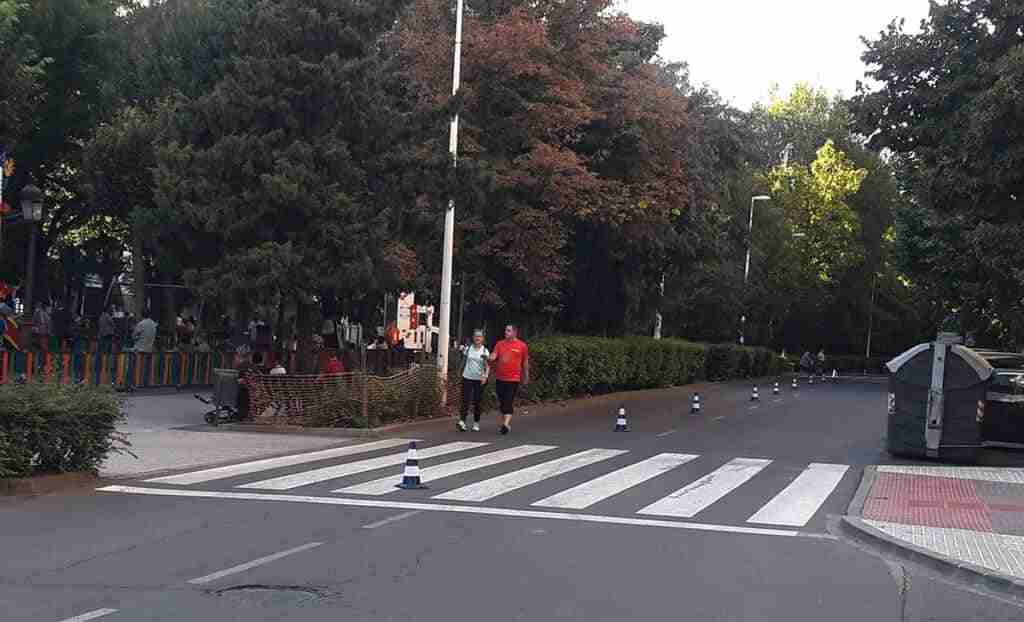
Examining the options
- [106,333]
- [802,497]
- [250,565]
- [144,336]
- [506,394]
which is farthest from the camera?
[106,333]

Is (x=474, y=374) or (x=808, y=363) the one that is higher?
(x=474, y=374)

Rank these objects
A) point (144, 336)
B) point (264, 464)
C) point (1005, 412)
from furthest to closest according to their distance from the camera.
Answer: point (144, 336)
point (1005, 412)
point (264, 464)

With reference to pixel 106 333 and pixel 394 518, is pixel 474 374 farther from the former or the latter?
pixel 106 333

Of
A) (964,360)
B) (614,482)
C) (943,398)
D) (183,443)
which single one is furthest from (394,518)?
(964,360)

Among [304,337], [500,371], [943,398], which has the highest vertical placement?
[304,337]

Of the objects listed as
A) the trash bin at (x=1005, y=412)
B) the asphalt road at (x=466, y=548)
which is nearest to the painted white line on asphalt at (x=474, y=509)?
the asphalt road at (x=466, y=548)

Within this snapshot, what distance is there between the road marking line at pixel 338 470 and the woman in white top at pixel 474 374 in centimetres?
241

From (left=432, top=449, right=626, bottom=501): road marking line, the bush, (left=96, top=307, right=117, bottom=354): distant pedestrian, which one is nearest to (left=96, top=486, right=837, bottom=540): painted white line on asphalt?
the bush

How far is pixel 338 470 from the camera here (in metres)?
14.7

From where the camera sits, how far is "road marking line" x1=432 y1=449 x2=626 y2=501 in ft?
41.7

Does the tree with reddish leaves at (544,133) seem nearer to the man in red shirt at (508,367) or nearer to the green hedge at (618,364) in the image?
the green hedge at (618,364)

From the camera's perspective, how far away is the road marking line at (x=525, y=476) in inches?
500

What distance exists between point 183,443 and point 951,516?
415 inches

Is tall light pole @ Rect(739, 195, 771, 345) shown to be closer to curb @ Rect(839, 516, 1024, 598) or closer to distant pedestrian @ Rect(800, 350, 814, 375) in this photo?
distant pedestrian @ Rect(800, 350, 814, 375)
